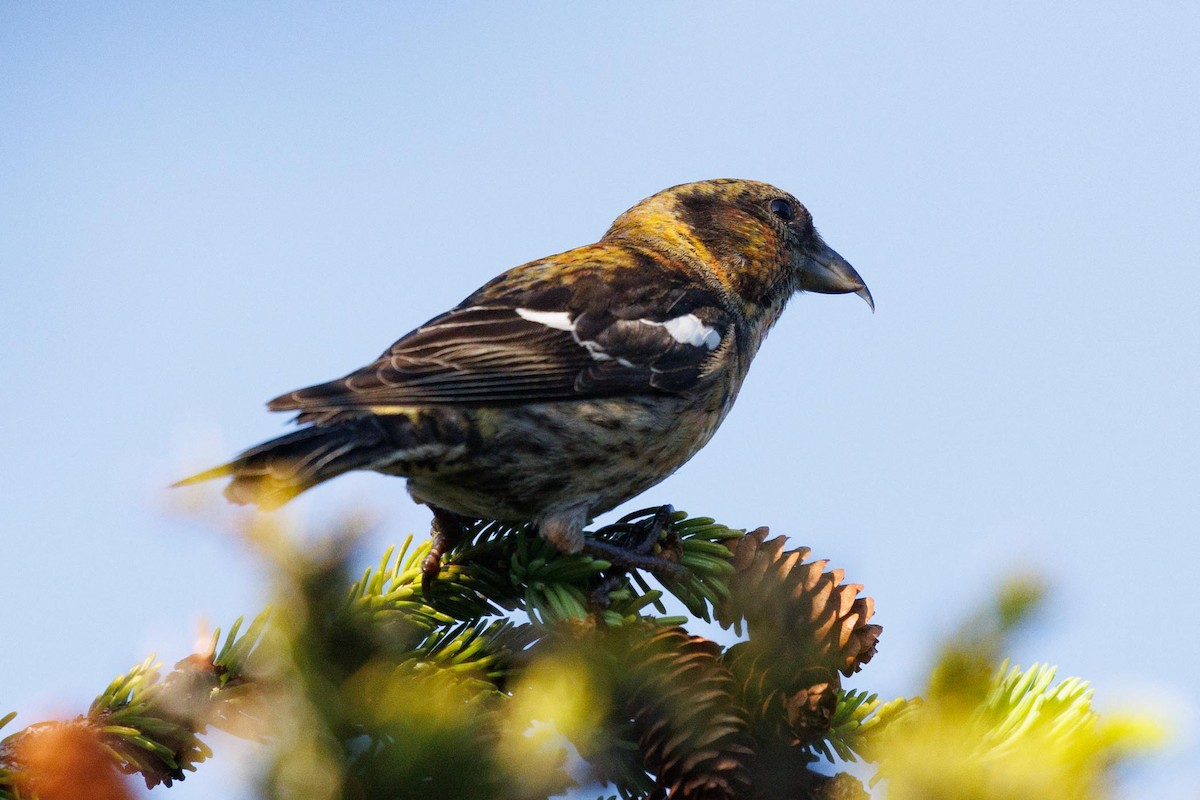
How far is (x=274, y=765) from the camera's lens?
132 cm

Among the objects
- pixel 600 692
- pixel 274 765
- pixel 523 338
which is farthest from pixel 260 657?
pixel 523 338

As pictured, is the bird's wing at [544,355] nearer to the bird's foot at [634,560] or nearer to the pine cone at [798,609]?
the bird's foot at [634,560]

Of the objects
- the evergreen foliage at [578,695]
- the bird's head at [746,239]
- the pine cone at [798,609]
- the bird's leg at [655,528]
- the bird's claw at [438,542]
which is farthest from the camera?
the bird's head at [746,239]

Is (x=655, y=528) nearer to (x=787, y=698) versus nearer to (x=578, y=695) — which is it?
(x=787, y=698)

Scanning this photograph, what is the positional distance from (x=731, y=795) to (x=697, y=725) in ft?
0.50

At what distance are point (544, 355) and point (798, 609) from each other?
4.98 feet

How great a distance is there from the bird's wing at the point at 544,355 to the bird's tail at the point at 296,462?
0.13m

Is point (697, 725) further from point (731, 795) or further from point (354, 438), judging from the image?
point (354, 438)

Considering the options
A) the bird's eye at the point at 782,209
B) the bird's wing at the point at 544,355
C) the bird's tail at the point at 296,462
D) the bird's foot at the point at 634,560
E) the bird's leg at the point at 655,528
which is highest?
the bird's eye at the point at 782,209

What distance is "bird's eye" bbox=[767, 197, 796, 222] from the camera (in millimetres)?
5211

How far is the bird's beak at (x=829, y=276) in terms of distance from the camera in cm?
519

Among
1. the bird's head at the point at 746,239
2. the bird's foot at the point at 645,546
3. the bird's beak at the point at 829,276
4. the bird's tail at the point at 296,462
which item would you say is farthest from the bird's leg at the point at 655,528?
the bird's beak at the point at 829,276

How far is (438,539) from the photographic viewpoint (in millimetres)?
3268

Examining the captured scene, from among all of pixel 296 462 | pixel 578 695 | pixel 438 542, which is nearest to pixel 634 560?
pixel 438 542
